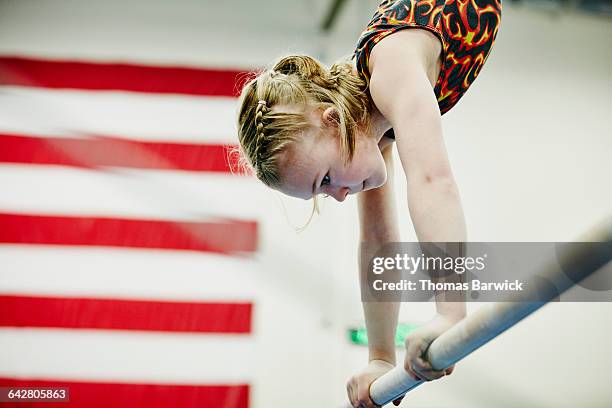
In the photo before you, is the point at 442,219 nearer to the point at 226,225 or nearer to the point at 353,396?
the point at 353,396

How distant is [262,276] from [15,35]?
53.6 inches

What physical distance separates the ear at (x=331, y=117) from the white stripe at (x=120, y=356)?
1500mm

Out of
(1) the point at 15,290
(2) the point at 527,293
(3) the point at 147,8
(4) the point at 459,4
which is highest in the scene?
(3) the point at 147,8

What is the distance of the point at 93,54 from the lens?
2.55 metres

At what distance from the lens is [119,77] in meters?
2.51

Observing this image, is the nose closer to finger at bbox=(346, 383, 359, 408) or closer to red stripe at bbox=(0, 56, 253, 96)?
finger at bbox=(346, 383, 359, 408)

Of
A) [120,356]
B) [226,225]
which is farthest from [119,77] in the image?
[120,356]

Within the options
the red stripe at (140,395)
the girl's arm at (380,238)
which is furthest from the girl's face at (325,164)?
the red stripe at (140,395)

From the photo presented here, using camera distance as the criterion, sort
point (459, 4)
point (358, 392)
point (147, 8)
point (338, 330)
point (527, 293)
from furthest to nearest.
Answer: point (147, 8) < point (338, 330) < point (358, 392) < point (459, 4) < point (527, 293)

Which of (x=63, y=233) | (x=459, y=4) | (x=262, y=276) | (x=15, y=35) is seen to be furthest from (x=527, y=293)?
(x=15, y=35)

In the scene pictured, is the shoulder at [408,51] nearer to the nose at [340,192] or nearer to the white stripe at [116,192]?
the nose at [340,192]

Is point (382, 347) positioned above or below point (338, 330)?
below

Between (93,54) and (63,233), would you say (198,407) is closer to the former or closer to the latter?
(63,233)

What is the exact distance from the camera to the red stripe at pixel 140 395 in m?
2.25
